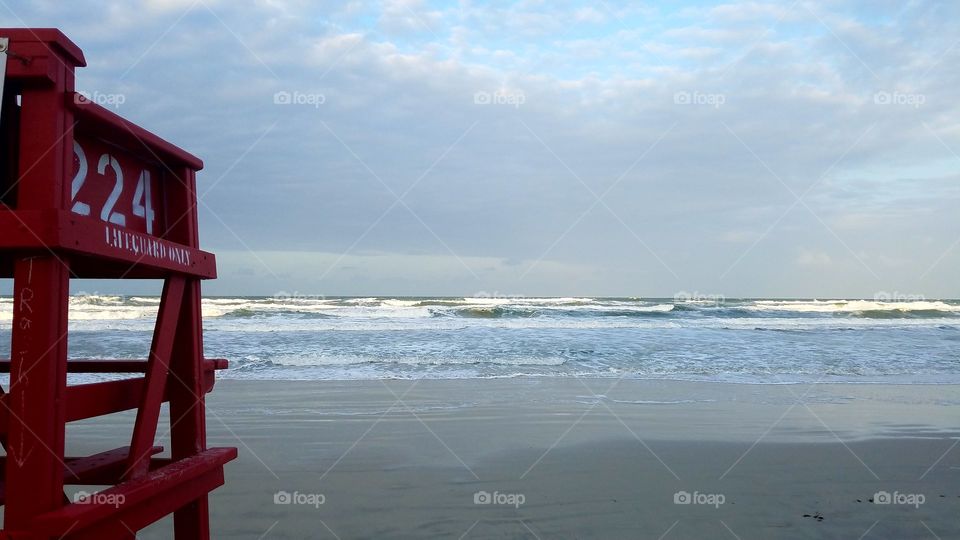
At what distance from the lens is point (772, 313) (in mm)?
37000

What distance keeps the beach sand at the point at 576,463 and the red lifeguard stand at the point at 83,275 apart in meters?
1.95

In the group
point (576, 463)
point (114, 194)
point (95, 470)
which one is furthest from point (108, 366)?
point (576, 463)

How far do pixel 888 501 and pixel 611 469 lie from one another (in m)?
1.94

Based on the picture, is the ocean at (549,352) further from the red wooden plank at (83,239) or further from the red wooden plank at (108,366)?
the red wooden plank at (83,239)

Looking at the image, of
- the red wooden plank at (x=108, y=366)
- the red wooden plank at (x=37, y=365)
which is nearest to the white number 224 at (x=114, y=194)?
the red wooden plank at (x=37, y=365)

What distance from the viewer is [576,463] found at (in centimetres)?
623

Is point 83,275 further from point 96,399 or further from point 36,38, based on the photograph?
point 36,38

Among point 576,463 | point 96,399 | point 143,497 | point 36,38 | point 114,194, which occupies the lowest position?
point 576,463

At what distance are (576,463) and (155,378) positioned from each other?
14.6 ft

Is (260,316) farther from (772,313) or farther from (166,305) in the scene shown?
(166,305)

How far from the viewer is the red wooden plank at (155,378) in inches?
89.7

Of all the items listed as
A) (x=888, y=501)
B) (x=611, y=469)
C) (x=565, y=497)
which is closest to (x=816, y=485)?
(x=888, y=501)

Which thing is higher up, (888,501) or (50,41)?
(50,41)

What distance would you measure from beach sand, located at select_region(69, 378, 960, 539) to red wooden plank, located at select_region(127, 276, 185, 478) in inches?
84.3
